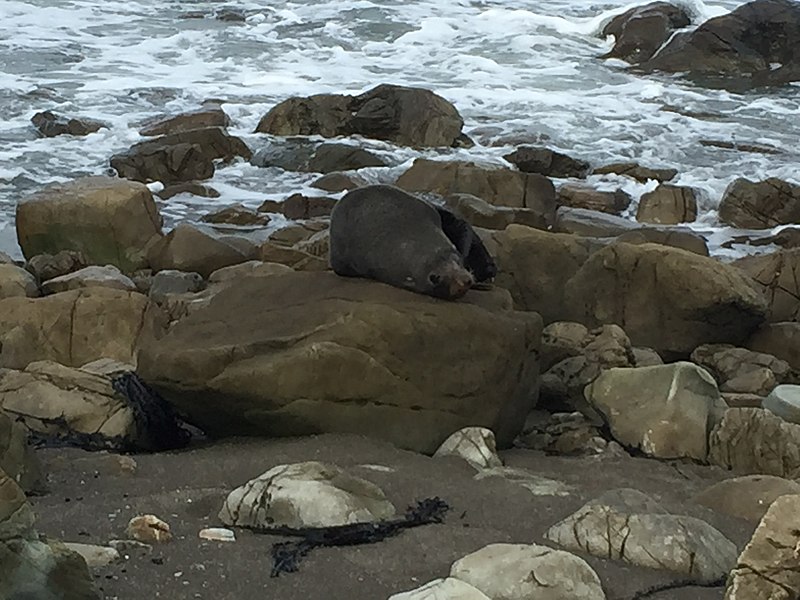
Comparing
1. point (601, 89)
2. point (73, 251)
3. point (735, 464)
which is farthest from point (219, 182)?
point (735, 464)

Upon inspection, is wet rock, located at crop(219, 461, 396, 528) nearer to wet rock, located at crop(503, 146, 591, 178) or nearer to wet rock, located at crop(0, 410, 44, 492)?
wet rock, located at crop(0, 410, 44, 492)

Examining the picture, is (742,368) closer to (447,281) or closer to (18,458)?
(447,281)

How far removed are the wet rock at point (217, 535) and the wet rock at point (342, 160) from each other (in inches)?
441

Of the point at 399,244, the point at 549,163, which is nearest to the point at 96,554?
the point at 399,244

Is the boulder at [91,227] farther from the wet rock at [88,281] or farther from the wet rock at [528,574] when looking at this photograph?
the wet rock at [528,574]

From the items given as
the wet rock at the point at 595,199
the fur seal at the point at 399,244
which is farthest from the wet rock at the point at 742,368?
the wet rock at the point at 595,199

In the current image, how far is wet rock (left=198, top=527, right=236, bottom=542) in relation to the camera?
4.12m

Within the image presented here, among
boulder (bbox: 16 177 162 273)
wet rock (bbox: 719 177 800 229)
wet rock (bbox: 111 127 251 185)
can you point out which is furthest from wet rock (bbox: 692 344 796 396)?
wet rock (bbox: 111 127 251 185)

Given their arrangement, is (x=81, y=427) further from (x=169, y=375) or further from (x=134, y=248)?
(x=134, y=248)

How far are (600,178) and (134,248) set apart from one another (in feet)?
20.2

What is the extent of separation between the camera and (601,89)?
20.4 m

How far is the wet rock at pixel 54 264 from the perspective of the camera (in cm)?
1097

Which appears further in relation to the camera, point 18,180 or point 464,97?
point 464,97

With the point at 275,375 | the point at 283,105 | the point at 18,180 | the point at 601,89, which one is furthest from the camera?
the point at 601,89
